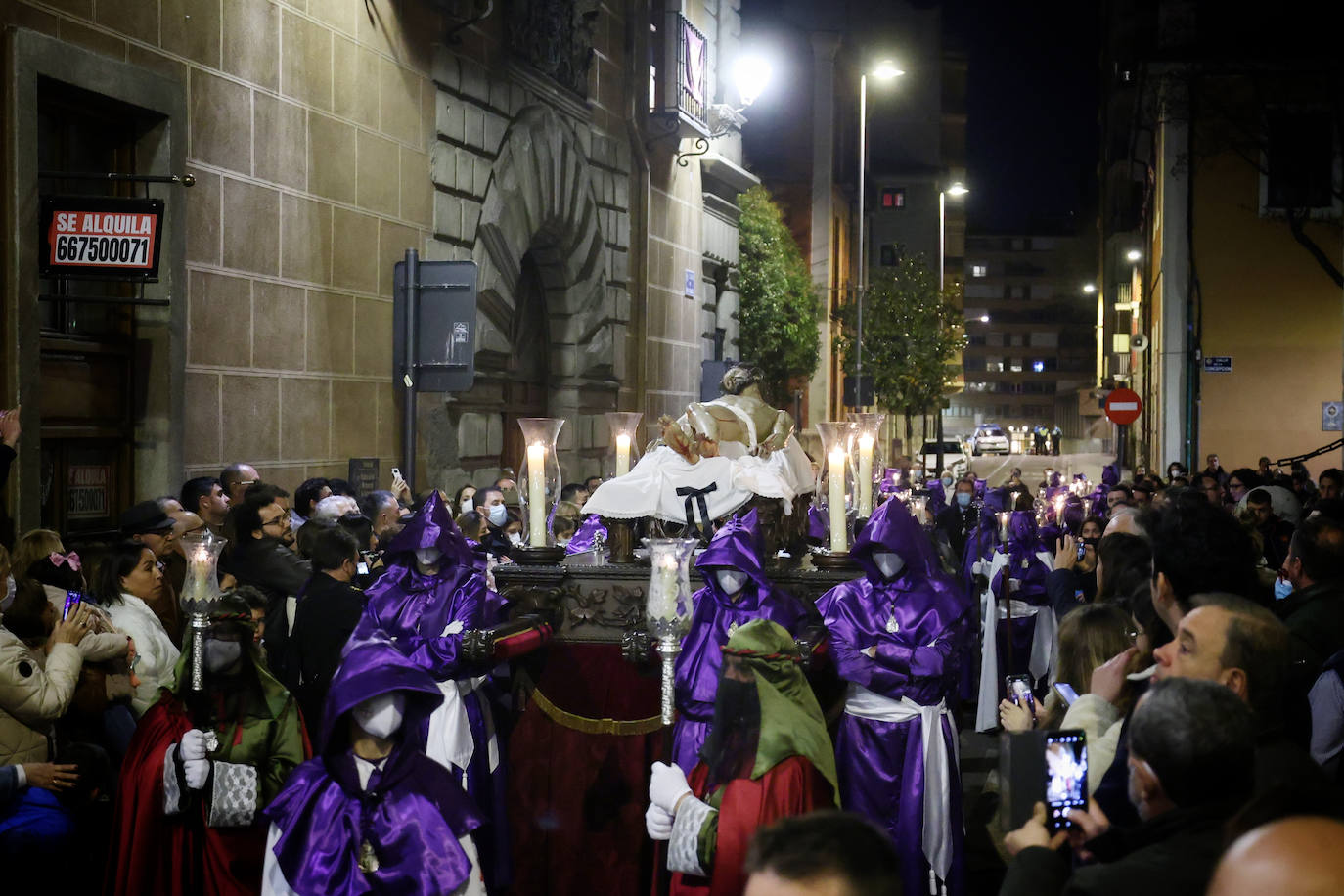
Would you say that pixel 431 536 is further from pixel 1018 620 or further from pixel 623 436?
pixel 1018 620

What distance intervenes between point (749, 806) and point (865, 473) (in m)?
3.63

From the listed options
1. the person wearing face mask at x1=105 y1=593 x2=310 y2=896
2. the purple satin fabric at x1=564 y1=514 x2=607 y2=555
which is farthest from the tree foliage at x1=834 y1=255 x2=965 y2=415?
the person wearing face mask at x1=105 y1=593 x2=310 y2=896

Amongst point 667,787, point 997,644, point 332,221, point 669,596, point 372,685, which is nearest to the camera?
point 372,685

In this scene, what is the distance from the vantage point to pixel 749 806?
4703 millimetres

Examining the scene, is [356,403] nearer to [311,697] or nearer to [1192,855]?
[311,697]

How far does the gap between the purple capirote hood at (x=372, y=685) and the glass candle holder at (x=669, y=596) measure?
4.18ft

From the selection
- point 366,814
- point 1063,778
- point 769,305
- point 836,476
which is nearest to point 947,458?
point 769,305

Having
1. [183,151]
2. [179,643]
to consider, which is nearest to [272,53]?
[183,151]

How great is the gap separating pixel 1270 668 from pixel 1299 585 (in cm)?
332

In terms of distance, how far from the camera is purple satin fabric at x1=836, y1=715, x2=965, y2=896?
6.88m

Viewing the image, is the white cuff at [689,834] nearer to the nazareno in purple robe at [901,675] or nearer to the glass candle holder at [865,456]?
the nazareno in purple robe at [901,675]

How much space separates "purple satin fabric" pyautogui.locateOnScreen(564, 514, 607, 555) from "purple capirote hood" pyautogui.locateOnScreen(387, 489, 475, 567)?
4.15 feet

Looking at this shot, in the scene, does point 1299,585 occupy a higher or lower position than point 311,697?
higher

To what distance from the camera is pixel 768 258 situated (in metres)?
34.2
